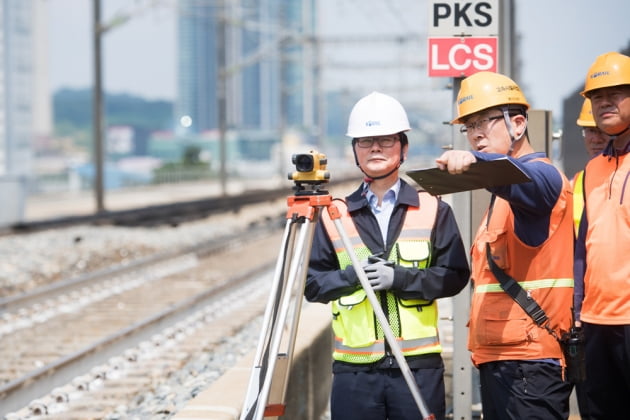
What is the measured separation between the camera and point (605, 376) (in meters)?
3.49

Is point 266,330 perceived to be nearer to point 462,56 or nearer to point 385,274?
point 385,274

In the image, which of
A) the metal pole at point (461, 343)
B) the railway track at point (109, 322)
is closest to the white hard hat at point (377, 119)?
the metal pole at point (461, 343)

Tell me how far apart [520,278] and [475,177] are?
1.54ft

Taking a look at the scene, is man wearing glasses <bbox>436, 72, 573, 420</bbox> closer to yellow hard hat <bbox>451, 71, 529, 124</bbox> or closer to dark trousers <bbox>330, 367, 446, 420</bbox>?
yellow hard hat <bbox>451, 71, 529, 124</bbox>

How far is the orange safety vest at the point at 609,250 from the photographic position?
3256 millimetres

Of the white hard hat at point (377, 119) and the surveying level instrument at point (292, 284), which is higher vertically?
the white hard hat at point (377, 119)

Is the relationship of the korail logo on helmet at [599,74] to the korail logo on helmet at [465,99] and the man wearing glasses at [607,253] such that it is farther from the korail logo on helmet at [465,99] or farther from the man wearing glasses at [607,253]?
the korail logo on helmet at [465,99]

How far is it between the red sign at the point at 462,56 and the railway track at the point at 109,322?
3.71 m

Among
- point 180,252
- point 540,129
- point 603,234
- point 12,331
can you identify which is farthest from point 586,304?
point 180,252

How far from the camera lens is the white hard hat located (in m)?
3.65

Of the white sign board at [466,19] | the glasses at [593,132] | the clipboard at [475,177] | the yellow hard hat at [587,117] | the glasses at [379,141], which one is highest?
the white sign board at [466,19]

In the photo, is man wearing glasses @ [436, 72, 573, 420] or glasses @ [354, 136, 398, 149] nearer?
Answer: man wearing glasses @ [436, 72, 573, 420]

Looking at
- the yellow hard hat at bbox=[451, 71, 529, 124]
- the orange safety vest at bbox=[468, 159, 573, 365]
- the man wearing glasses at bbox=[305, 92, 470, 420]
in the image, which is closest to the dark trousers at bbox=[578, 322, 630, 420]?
the orange safety vest at bbox=[468, 159, 573, 365]

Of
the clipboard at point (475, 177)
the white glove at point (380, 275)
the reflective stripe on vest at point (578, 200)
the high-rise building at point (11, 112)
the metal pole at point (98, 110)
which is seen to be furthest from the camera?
the high-rise building at point (11, 112)
